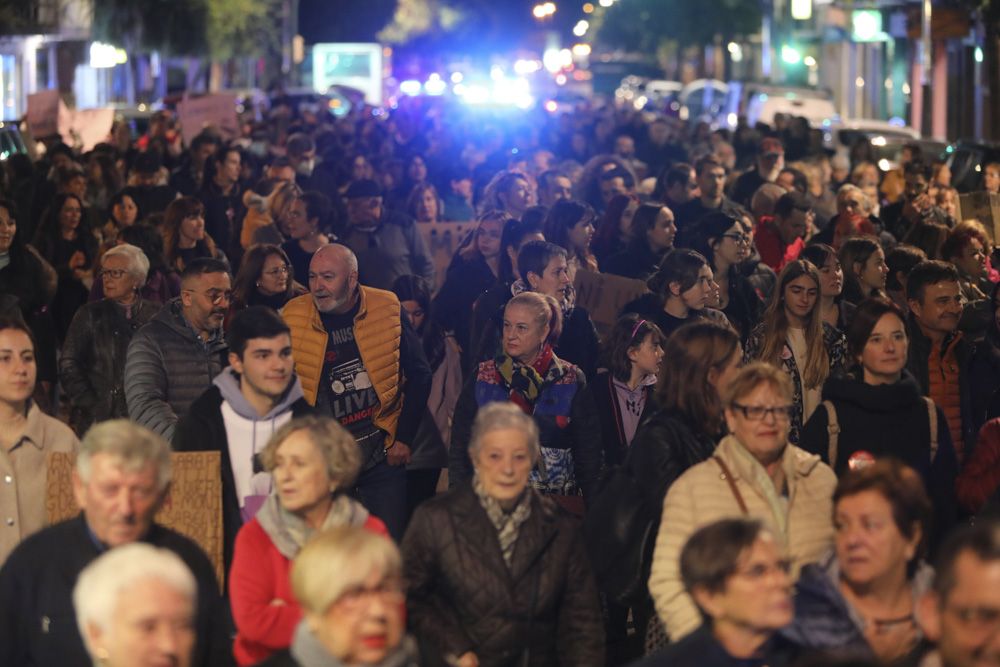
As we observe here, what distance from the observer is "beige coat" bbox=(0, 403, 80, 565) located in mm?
7047

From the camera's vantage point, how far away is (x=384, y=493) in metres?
9.28

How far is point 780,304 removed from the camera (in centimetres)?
977

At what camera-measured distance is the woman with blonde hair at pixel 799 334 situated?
Answer: 9.59 metres

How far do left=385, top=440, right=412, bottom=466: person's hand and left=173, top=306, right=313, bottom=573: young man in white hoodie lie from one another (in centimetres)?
179

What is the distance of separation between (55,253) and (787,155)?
45.5ft

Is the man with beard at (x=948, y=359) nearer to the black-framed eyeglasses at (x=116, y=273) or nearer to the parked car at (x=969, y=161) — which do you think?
the black-framed eyeglasses at (x=116, y=273)

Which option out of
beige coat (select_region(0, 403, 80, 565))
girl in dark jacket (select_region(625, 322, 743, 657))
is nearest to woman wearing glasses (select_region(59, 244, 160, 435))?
beige coat (select_region(0, 403, 80, 565))

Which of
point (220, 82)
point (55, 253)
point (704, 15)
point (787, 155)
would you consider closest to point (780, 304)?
point (55, 253)

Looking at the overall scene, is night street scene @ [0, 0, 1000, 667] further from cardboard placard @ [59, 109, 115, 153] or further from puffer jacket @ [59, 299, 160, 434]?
cardboard placard @ [59, 109, 115, 153]

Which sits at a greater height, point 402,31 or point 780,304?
point 402,31

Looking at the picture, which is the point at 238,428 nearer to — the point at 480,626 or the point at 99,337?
the point at 480,626

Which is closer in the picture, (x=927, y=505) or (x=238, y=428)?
(x=927, y=505)

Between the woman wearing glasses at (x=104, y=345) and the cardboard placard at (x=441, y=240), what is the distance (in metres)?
6.61

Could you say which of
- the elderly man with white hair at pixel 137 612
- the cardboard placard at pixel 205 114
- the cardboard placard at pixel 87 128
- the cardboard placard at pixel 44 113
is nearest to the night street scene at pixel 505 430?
the elderly man with white hair at pixel 137 612
